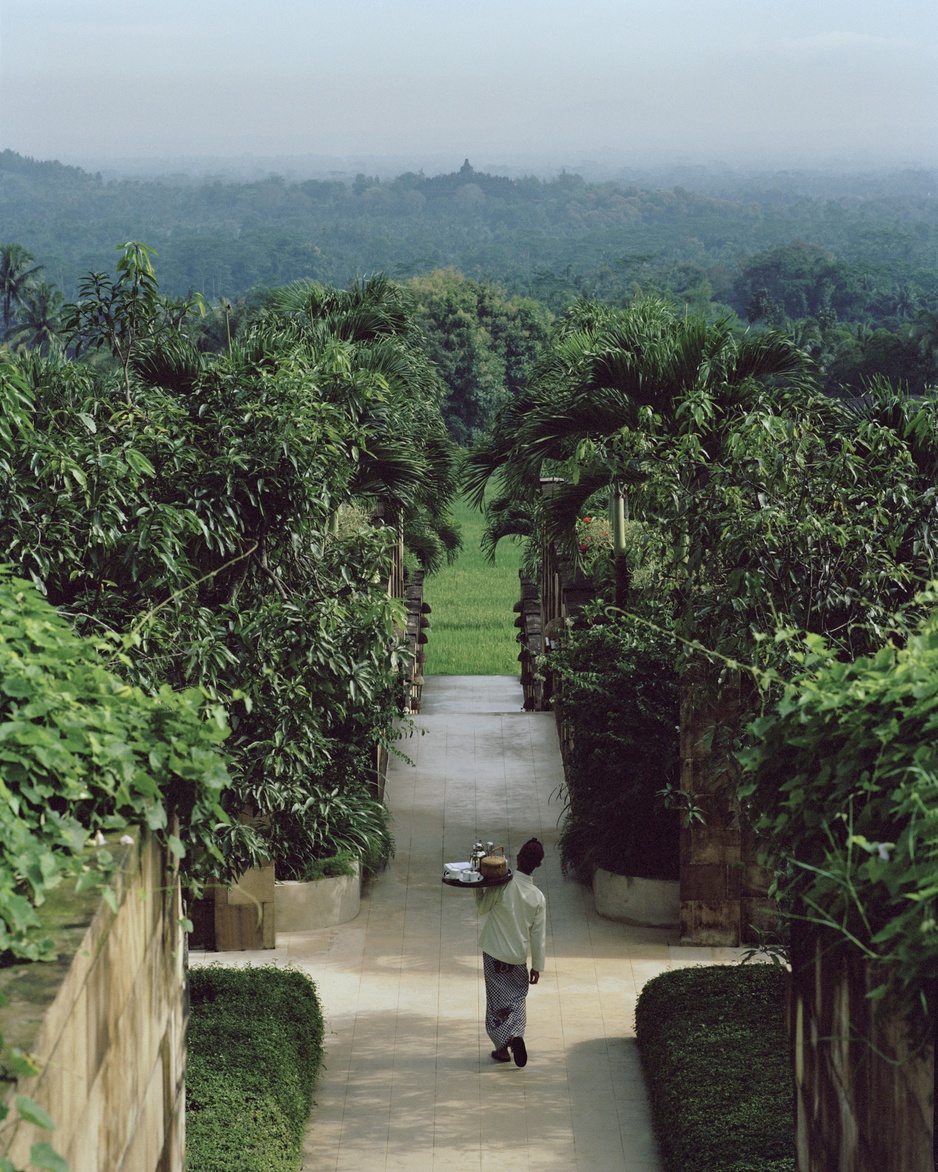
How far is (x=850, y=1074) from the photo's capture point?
4.41 metres

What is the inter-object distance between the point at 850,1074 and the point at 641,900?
7397 mm

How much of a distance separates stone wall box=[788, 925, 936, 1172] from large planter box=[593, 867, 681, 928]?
6.00 m

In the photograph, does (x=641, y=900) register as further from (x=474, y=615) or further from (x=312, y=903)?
(x=474, y=615)

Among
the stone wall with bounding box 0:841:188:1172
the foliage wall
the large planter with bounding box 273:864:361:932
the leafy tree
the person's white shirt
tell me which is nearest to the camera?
the stone wall with bounding box 0:841:188:1172

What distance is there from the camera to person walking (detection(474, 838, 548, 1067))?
881 centimetres

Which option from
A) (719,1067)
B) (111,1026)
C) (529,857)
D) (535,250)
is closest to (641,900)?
(529,857)

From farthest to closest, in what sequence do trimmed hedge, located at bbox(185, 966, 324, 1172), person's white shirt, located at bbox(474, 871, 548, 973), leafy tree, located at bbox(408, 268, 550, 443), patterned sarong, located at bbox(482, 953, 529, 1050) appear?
leafy tree, located at bbox(408, 268, 550, 443), patterned sarong, located at bbox(482, 953, 529, 1050), person's white shirt, located at bbox(474, 871, 548, 973), trimmed hedge, located at bbox(185, 966, 324, 1172)

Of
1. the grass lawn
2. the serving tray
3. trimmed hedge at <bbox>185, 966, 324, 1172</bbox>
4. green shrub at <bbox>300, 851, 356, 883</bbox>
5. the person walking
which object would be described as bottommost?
the grass lawn

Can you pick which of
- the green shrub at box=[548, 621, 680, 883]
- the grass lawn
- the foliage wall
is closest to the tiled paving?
the green shrub at box=[548, 621, 680, 883]

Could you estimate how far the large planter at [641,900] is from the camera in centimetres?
1167

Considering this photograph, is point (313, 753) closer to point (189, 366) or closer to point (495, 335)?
point (189, 366)

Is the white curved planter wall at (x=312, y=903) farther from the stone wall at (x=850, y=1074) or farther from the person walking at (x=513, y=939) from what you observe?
the stone wall at (x=850, y=1074)

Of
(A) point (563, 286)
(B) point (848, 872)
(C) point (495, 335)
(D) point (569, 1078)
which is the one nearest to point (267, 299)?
(D) point (569, 1078)

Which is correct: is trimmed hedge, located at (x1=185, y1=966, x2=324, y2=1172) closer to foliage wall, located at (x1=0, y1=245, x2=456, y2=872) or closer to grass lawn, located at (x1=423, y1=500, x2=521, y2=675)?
foliage wall, located at (x1=0, y1=245, x2=456, y2=872)
